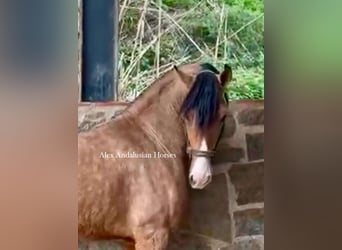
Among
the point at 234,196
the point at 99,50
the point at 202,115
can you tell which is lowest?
the point at 234,196

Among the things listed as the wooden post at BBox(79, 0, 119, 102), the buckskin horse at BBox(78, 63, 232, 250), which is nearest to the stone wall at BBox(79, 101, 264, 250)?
the buckskin horse at BBox(78, 63, 232, 250)

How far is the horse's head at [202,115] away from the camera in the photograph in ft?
3.30

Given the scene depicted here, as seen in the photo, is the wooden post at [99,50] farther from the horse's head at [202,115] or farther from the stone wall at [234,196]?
the stone wall at [234,196]

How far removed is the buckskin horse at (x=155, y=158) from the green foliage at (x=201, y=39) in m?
0.02

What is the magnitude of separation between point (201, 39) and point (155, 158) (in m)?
0.24

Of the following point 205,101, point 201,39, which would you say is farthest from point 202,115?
point 201,39

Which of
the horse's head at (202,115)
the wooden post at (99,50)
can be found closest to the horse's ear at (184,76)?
the horse's head at (202,115)

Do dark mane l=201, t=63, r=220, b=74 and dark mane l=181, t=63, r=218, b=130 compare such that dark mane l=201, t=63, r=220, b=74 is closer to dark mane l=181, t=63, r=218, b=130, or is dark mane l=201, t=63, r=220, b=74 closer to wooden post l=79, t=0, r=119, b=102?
dark mane l=181, t=63, r=218, b=130

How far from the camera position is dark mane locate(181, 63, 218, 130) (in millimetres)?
1007

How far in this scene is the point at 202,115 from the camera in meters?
1.01

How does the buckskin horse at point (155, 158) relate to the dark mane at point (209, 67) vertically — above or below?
below

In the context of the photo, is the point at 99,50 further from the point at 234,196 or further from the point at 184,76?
the point at 234,196

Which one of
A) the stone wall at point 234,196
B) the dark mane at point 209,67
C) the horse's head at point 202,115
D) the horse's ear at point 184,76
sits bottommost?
the stone wall at point 234,196
